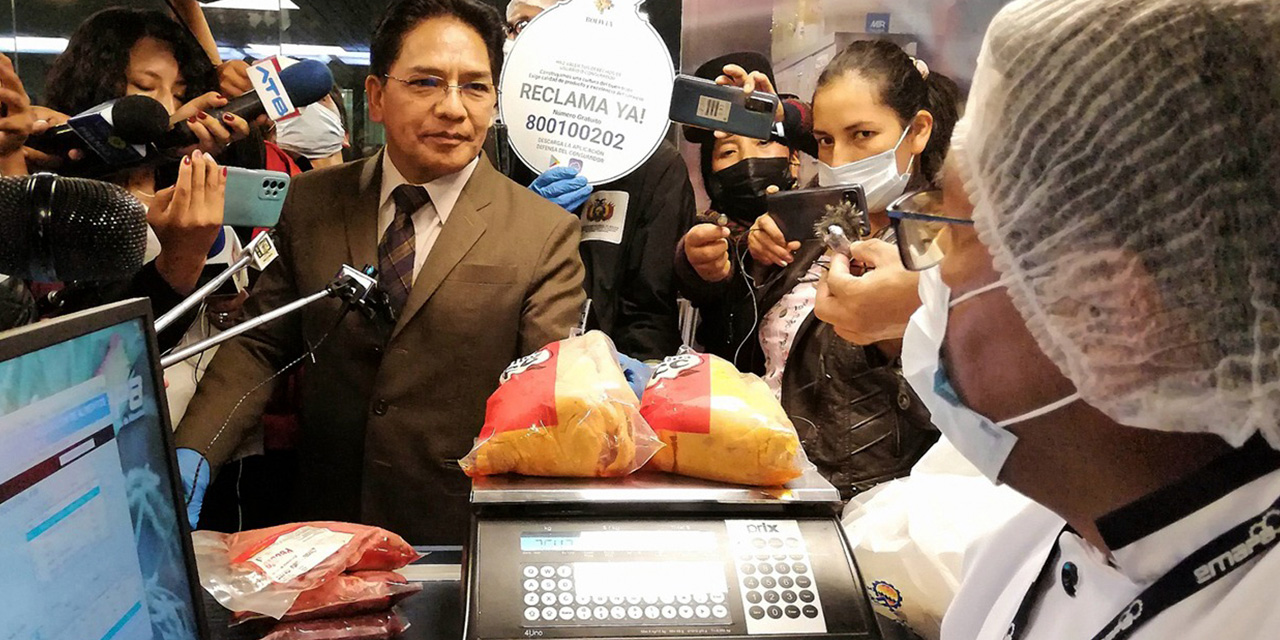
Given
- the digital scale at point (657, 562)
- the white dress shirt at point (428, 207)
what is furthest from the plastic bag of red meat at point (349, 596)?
the white dress shirt at point (428, 207)

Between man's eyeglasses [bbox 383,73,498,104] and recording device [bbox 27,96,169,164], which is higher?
man's eyeglasses [bbox 383,73,498,104]

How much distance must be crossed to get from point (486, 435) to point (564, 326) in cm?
74

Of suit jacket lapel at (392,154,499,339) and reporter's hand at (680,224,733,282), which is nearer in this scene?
suit jacket lapel at (392,154,499,339)

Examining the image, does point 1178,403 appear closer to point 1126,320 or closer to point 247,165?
point 1126,320

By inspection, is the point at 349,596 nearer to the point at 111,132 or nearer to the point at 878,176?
the point at 111,132

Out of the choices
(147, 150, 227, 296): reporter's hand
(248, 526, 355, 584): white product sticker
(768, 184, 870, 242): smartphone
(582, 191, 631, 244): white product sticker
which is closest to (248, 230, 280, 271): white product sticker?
(147, 150, 227, 296): reporter's hand

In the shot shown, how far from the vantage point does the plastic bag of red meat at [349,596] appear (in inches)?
38.1

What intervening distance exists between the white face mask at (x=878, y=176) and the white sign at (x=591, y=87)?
552mm

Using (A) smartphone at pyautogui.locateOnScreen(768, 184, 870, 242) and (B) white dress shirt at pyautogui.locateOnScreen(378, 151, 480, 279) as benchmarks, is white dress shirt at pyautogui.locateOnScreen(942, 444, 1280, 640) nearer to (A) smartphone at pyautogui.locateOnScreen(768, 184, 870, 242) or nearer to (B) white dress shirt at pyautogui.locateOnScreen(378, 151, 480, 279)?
(A) smartphone at pyautogui.locateOnScreen(768, 184, 870, 242)

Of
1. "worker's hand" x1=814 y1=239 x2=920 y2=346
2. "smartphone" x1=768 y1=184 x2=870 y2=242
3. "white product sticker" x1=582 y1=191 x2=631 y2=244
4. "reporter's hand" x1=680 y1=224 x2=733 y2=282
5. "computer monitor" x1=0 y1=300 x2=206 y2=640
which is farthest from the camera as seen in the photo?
"white product sticker" x1=582 y1=191 x2=631 y2=244

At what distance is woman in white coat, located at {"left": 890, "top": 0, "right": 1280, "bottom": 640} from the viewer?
0.60m

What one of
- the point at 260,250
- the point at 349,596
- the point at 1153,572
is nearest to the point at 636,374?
the point at 349,596

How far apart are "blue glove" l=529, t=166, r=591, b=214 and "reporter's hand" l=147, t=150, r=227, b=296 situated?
0.80 metres

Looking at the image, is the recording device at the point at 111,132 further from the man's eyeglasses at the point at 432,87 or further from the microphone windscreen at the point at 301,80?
the man's eyeglasses at the point at 432,87
